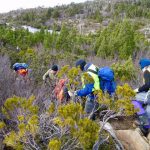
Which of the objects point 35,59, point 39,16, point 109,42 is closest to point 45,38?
point 109,42

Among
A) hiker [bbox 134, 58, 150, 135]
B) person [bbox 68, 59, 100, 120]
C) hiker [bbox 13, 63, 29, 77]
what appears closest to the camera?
person [bbox 68, 59, 100, 120]

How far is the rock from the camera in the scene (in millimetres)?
5660

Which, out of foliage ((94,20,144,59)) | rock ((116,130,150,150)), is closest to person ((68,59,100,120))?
rock ((116,130,150,150))

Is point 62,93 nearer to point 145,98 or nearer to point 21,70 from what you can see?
point 145,98

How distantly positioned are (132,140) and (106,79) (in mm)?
1043

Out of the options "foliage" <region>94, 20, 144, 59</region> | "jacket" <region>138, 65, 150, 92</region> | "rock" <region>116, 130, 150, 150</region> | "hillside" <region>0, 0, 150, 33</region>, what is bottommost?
"hillside" <region>0, 0, 150, 33</region>

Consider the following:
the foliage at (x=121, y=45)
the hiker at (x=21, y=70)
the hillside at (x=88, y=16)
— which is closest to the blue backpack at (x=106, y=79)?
the hiker at (x=21, y=70)

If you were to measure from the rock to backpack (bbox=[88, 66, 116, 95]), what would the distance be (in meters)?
0.72

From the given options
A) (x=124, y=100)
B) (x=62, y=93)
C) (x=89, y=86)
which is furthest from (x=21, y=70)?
(x=124, y=100)

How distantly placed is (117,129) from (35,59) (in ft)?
33.5

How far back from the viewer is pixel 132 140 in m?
5.88

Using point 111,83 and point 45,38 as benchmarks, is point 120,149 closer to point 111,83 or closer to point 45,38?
point 111,83

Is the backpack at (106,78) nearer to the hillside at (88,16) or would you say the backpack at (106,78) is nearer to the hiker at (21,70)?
the hiker at (21,70)

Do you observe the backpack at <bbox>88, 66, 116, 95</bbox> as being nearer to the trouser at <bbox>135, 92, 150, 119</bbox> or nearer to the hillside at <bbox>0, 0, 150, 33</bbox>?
the trouser at <bbox>135, 92, 150, 119</bbox>
